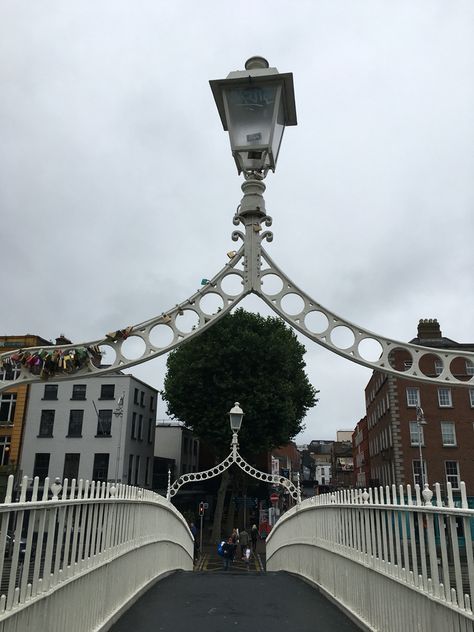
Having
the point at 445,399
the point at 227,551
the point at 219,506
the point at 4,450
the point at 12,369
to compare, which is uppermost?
the point at 445,399

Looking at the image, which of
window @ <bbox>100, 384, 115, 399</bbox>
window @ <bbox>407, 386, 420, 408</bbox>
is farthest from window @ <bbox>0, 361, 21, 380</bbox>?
window @ <bbox>407, 386, 420, 408</bbox>

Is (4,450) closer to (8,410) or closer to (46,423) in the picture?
(8,410)

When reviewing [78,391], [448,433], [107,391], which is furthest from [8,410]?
[448,433]

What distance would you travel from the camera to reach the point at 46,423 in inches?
1452

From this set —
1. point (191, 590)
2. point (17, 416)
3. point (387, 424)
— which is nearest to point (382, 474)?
point (387, 424)

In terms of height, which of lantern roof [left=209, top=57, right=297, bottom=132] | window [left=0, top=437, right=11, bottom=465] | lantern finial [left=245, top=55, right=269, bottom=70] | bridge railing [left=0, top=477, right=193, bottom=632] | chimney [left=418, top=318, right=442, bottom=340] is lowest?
bridge railing [left=0, top=477, right=193, bottom=632]

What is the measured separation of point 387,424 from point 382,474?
559cm

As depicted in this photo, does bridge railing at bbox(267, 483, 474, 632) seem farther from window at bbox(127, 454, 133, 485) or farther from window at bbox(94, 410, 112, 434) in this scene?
window at bbox(127, 454, 133, 485)

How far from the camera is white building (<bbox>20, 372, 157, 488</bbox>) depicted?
35781 mm

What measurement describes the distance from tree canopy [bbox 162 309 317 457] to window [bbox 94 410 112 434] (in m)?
7.25

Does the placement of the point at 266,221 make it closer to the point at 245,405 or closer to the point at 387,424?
the point at 245,405

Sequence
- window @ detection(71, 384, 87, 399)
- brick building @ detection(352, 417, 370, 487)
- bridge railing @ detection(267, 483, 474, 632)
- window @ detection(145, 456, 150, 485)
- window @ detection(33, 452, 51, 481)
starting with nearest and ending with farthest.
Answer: bridge railing @ detection(267, 483, 474, 632) < window @ detection(33, 452, 51, 481) < window @ detection(71, 384, 87, 399) < window @ detection(145, 456, 150, 485) < brick building @ detection(352, 417, 370, 487)

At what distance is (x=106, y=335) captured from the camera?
471 cm

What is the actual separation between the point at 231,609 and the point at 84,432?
3142 centimetres
